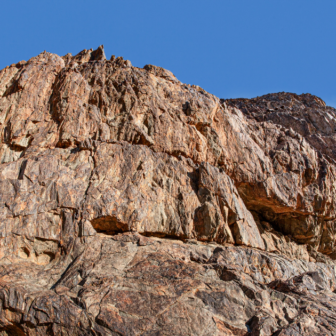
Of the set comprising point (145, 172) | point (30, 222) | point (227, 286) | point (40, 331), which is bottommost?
point (40, 331)

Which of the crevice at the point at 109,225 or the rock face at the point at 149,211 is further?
the crevice at the point at 109,225

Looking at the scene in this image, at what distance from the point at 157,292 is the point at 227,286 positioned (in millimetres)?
3918

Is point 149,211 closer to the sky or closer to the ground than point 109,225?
closer to the sky

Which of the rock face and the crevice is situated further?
the crevice

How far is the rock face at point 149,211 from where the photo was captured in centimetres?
1681

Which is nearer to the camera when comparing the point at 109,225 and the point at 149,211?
the point at 109,225

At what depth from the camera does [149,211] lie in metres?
24.9

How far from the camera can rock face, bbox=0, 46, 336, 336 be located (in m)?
16.8

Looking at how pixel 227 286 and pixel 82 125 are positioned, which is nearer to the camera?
pixel 227 286

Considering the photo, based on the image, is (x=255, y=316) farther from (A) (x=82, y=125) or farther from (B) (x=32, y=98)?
(B) (x=32, y=98)

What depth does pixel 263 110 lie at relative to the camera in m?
59.6

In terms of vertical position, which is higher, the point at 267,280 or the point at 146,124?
the point at 146,124

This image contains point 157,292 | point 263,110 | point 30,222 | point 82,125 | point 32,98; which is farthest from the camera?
point 263,110

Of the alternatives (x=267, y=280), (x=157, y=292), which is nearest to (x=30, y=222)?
(x=157, y=292)
